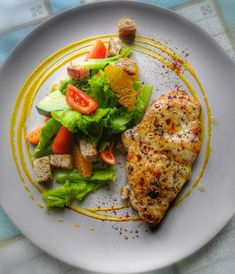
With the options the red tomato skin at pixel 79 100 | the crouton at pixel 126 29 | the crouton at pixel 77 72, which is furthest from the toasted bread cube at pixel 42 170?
the crouton at pixel 126 29

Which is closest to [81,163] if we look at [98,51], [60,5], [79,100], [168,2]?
[79,100]

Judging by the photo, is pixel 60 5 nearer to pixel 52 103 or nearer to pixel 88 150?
pixel 52 103

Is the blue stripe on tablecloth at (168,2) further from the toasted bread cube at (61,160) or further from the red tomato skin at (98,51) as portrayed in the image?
the toasted bread cube at (61,160)

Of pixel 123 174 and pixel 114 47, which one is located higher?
pixel 114 47

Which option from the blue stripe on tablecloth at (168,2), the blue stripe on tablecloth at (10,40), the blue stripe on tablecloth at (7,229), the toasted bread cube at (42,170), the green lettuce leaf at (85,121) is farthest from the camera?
the blue stripe on tablecloth at (168,2)

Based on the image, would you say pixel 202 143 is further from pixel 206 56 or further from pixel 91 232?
pixel 91 232

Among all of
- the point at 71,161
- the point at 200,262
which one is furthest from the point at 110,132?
the point at 200,262
